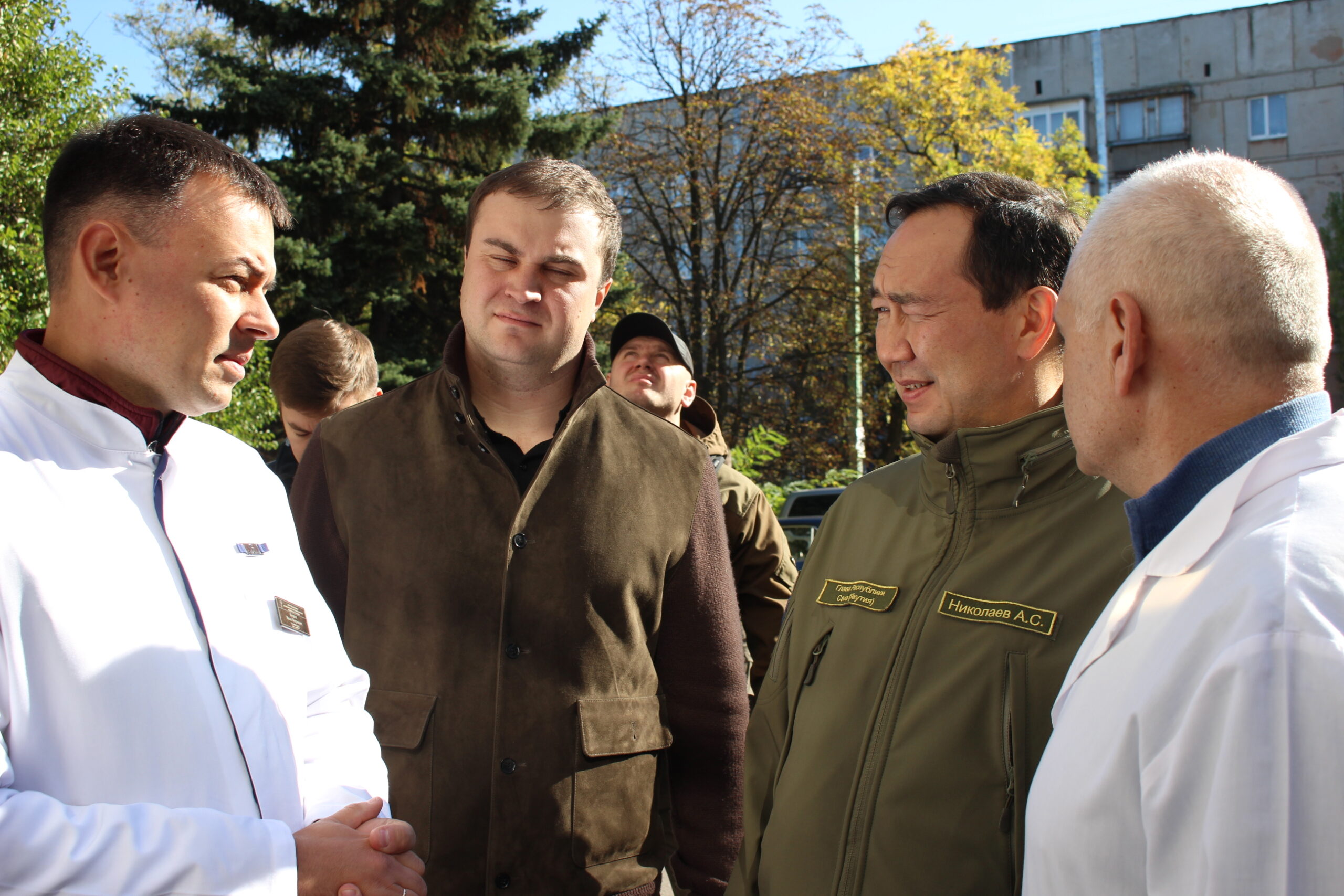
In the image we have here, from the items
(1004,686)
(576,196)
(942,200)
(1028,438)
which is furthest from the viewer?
(576,196)

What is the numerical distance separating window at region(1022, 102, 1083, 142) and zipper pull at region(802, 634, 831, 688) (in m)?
34.7

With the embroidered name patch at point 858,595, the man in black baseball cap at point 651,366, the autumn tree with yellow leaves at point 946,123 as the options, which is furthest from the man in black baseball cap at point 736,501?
the autumn tree with yellow leaves at point 946,123

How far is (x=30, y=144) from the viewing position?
619 inches

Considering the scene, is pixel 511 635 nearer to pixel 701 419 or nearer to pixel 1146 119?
pixel 701 419

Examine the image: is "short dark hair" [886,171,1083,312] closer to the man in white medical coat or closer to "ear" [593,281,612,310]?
"ear" [593,281,612,310]

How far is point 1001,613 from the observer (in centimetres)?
198

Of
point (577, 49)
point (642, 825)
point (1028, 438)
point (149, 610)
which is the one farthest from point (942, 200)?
point (577, 49)

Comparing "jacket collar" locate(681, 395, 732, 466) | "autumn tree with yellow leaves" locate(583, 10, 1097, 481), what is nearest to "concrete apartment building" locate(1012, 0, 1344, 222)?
"autumn tree with yellow leaves" locate(583, 10, 1097, 481)

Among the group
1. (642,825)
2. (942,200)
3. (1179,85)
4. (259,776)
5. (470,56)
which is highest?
(1179,85)

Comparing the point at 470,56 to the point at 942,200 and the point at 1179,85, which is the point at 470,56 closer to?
the point at 942,200

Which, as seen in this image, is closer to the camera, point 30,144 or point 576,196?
point 576,196

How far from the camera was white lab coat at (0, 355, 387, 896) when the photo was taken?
4.83 ft

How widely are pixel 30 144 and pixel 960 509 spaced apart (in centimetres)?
1787

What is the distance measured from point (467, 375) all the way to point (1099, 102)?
116ft
